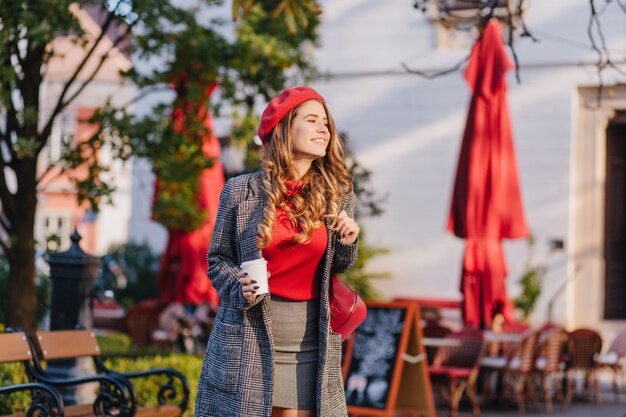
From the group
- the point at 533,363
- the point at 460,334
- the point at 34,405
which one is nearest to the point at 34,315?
the point at 34,405

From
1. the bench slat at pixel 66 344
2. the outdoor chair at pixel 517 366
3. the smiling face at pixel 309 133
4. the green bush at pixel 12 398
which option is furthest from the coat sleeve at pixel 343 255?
the outdoor chair at pixel 517 366

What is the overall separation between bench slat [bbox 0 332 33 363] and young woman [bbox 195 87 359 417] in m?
2.62

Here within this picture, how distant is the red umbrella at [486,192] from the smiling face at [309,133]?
803 cm

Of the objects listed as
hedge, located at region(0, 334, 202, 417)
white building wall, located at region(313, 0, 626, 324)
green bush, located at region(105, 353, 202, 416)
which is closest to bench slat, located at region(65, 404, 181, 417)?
hedge, located at region(0, 334, 202, 417)

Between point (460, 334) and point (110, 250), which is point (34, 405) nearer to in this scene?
point (460, 334)

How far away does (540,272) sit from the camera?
58.9 ft

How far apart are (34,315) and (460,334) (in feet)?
14.4

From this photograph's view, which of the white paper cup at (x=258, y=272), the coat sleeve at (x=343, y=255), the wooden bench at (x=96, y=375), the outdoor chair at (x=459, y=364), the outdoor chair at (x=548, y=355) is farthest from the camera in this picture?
the outdoor chair at (x=548, y=355)

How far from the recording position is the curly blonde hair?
439cm

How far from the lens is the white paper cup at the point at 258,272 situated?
13.8 feet

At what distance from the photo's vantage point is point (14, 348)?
22.4ft

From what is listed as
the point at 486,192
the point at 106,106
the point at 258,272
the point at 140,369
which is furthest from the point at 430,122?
the point at 258,272

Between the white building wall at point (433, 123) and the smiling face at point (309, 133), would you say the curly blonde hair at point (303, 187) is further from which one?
the white building wall at point (433, 123)

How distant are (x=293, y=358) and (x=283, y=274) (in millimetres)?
330
